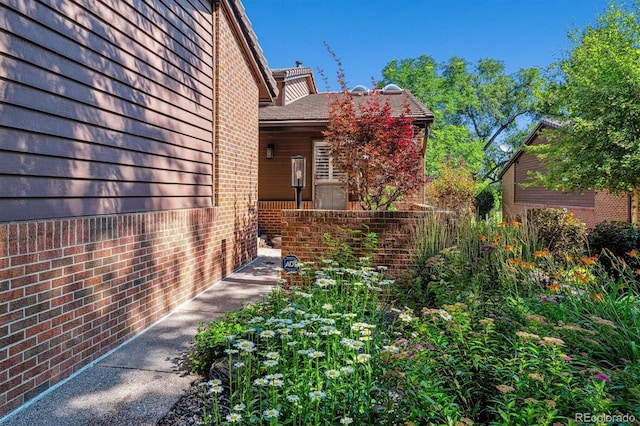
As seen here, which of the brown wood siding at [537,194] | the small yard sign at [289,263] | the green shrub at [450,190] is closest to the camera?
the small yard sign at [289,263]

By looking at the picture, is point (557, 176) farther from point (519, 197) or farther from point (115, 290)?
point (519, 197)

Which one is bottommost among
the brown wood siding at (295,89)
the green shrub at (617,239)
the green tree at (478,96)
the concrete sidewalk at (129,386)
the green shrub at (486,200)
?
the concrete sidewalk at (129,386)

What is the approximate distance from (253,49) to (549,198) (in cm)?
1705

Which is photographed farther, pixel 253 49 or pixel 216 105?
pixel 253 49

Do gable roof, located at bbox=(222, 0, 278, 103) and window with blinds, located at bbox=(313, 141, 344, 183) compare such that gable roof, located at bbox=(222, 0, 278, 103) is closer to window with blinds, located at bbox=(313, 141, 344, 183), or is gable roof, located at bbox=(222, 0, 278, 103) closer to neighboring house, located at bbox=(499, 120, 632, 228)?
window with blinds, located at bbox=(313, 141, 344, 183)

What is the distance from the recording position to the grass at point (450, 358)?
6.11 feet

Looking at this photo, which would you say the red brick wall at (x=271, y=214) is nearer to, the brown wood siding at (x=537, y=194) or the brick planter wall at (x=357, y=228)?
the brick planter wall at (x=357, y=228)

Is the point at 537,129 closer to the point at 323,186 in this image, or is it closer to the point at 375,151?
the point at 323,186

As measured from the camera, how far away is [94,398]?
2.76m

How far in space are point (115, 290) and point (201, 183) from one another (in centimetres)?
246

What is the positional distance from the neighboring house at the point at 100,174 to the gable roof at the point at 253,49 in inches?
19.3

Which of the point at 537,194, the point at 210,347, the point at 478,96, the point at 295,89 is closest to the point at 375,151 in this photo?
the point at 210,347

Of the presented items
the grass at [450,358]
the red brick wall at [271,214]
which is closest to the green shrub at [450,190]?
the red brick wall at [271,214]

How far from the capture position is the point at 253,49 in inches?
304
